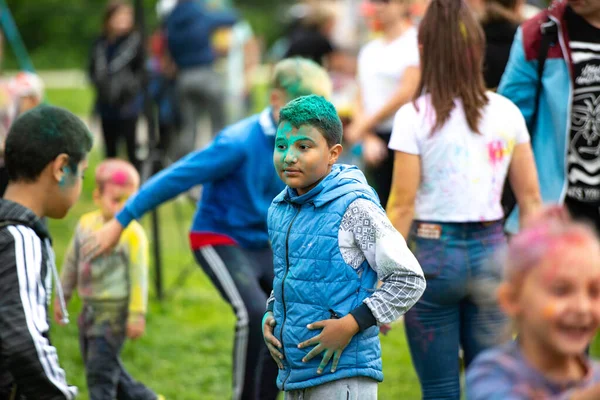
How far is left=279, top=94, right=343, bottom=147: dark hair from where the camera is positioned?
11.7ft

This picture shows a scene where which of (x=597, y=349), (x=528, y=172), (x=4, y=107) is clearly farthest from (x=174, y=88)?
(x=528, y=172)

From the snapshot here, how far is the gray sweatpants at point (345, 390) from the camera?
3516mm

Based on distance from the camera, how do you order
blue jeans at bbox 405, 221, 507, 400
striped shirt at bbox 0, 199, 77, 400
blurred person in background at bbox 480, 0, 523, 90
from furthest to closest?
1. blurred person in background at bbox 480, 0, 523, 90
2. blue jeans at bbox 405, 221, 507, 400
3. striped shirt at bbox 0, 199, 77, 400

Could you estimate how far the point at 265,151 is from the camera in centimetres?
494

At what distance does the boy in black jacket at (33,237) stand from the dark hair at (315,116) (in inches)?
33.4

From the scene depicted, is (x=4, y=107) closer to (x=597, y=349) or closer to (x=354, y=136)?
(x=354, y=136)

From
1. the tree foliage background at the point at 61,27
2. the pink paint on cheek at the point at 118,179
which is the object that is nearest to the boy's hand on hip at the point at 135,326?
the pink paint on cheek at the point at 118,179

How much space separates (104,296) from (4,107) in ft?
9.09

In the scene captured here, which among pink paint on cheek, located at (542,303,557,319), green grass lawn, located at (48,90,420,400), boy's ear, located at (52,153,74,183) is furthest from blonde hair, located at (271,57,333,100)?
pink paint on cheek, located at (542,303,557,319)

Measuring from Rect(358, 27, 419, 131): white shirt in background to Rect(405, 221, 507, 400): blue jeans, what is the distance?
2.65 meters

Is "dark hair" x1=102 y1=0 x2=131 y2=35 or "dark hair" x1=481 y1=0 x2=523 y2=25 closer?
"dark hair" x1=481 y1=0 x2=523 y2=25

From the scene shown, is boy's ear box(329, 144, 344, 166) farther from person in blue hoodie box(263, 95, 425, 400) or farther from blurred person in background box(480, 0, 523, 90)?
blurred person in background box(480, 0, 523, 90)

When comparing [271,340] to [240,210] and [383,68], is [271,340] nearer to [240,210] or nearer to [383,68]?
[240,210]

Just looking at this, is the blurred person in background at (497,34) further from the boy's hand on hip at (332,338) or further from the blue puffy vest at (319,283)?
the boy's hand on hip at (332,338)
